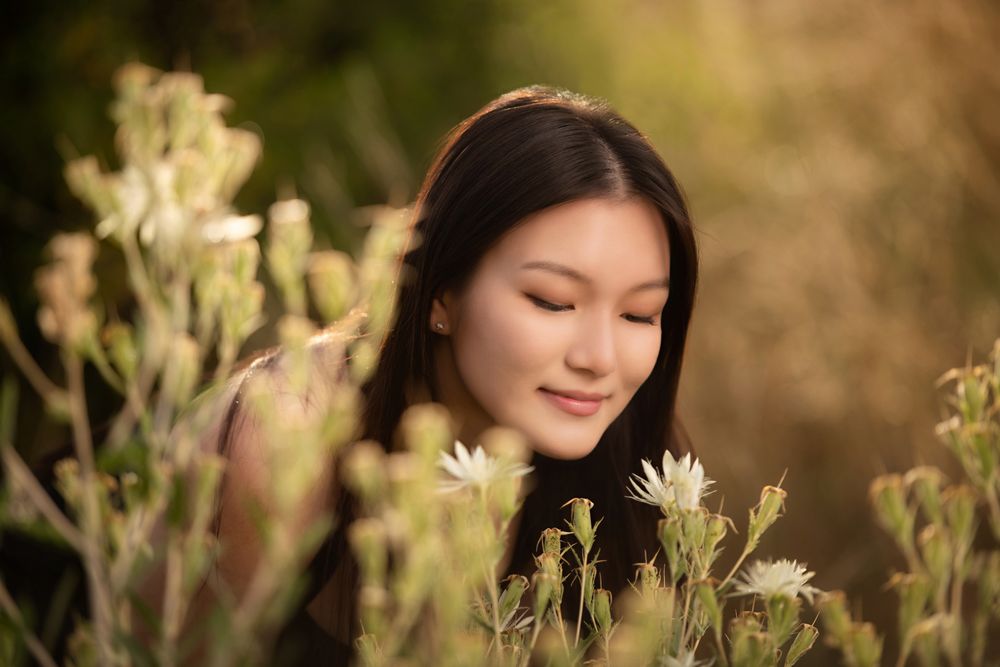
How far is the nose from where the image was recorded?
151cm

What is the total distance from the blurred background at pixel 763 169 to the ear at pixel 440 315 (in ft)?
4.03

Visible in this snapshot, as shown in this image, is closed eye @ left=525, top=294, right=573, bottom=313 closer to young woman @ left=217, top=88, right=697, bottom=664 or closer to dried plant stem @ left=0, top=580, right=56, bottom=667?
young woman @ left=217, top=88, right=697, bottom=664

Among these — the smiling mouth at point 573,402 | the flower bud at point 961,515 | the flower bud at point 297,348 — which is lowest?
the smiling mouth at point 573,402

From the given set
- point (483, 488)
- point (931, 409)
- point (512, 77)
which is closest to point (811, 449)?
point (931, 409)

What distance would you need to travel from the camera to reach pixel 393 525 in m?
0.69

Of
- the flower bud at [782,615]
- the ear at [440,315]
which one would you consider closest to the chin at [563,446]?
the ear at [440,315]

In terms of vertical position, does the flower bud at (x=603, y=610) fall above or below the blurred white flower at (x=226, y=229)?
below

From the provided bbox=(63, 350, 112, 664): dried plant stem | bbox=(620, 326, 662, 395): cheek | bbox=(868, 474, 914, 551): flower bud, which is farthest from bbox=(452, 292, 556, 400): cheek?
bbox=(63, 350, 112, 664): dried plant stem

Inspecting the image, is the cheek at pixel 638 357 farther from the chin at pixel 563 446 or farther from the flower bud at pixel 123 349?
the flower bud at pixel 123 349

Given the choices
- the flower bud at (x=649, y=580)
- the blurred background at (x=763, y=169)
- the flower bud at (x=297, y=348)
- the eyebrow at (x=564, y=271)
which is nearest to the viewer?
the flower bud at (x=297, y=348)

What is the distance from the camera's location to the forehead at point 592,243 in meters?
1.53

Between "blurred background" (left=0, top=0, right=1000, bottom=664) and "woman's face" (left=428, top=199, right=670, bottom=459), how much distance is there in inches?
45.6

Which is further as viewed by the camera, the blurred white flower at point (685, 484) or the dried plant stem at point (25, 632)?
the blurred white flower at point (685, 484)

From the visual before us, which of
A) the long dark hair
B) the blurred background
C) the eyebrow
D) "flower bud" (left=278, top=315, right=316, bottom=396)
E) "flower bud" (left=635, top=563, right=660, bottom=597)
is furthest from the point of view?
the blurred background
